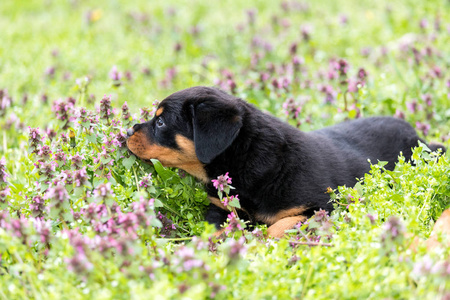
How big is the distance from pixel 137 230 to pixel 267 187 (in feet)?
3.89

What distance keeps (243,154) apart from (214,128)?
11.4 inches

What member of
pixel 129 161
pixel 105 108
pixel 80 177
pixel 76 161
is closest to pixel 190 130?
pixel 129 161

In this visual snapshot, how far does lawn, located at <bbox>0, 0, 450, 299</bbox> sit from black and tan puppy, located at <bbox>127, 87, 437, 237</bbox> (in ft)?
0.45

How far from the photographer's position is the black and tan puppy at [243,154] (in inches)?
137

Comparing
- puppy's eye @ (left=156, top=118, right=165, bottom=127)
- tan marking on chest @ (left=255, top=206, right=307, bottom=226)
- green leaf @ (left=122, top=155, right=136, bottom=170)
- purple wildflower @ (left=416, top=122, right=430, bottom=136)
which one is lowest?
tan marking on chest @ (left=255, top=206, right=307, bottom=226)

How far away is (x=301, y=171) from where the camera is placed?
365cm

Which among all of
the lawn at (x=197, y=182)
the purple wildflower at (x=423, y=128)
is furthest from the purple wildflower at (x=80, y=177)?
the purple wildflower at (x=423, y=128)

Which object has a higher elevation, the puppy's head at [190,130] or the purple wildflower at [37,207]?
the puppy's head at [190,130]

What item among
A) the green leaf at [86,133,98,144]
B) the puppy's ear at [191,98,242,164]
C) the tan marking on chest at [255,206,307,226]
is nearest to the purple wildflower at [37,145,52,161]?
the green leaf at [86,133,98,144]

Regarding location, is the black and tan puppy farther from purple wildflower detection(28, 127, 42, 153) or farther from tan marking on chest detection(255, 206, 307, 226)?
purple wildflower detection(28, 127, 42, 153)

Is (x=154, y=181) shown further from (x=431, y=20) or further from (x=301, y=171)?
(x=431, y=20)

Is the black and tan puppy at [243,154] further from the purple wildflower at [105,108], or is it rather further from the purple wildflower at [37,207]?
the purple wildflower at [37,207]

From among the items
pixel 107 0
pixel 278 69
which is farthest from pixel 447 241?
pixel 107 0

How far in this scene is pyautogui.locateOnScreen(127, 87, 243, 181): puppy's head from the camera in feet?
11.3
